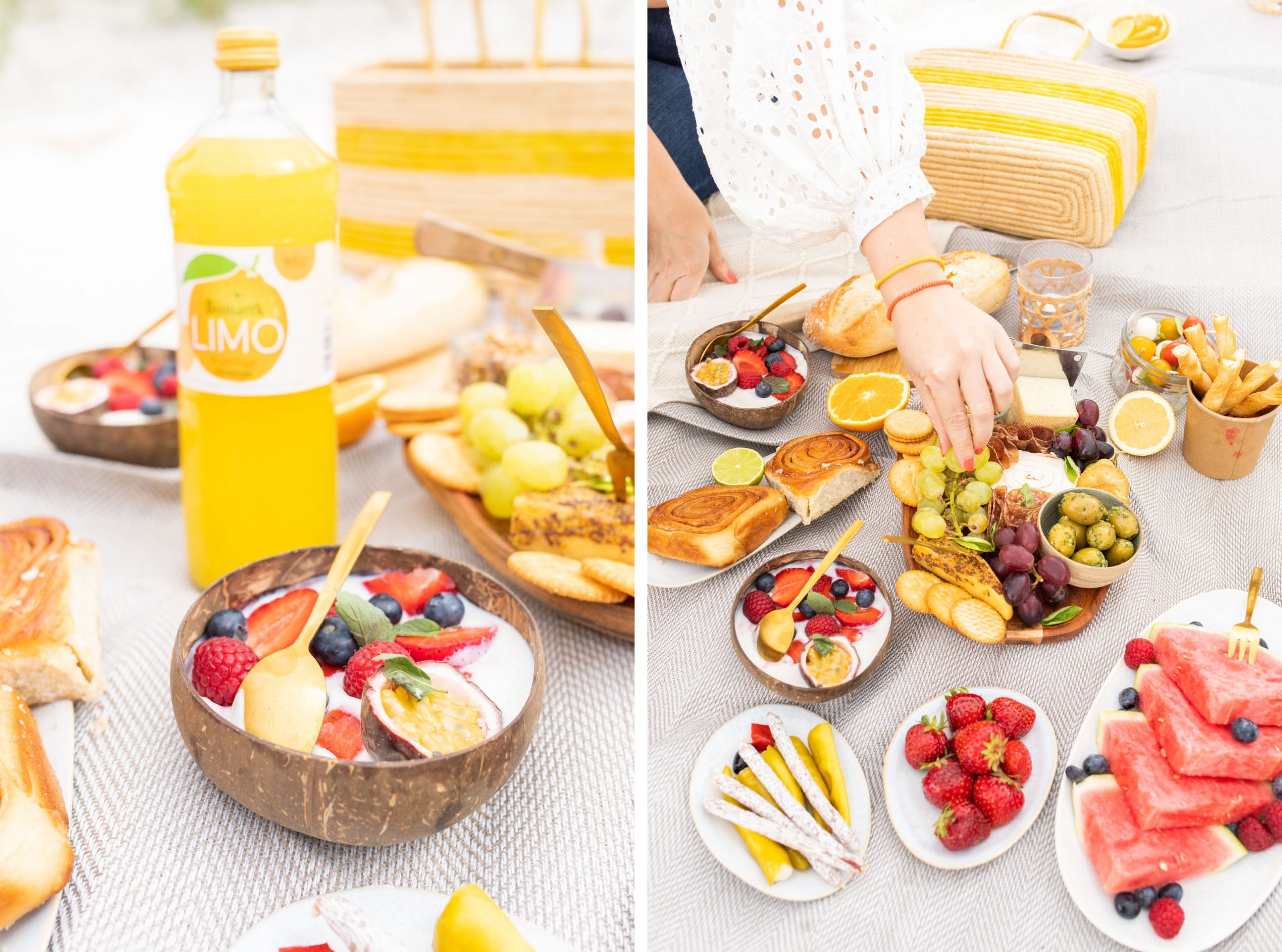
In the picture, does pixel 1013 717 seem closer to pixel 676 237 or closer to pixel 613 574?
pixel 613 574

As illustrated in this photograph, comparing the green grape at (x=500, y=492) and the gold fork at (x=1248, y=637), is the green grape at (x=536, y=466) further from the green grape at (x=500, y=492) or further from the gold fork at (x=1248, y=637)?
the gold fork at (x=1248, y=637)

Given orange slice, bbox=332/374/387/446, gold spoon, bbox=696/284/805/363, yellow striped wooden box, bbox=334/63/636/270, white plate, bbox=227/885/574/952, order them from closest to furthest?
white plate, bbox=227/885/574/952 → gold spoon, bbox=696/284/805/363 → orange slice, bbox=332/374/387/446 → yellow striped wooden box, bbox=334/63/636/270

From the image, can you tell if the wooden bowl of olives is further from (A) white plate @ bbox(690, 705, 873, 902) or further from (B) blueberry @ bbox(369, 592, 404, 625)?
(B) blueberry @ bbox(369, 592, 404, 625)

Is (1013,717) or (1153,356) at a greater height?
(1153,356)

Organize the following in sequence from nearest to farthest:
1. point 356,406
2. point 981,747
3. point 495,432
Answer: point 981,747
point 495,432
point 356,406

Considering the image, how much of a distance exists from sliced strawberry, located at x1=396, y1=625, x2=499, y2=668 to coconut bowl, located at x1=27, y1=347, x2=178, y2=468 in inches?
23.3

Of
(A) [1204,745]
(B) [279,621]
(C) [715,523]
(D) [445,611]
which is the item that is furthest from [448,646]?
(A) [1204,745]

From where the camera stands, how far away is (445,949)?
2.17 ft

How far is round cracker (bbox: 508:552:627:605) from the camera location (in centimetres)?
95

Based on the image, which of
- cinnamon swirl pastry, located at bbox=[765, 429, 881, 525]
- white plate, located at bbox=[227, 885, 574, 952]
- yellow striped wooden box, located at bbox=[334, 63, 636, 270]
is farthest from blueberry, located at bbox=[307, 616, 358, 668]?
yellow striped wooden box, located at bbox=[334, 63, 636, 270]

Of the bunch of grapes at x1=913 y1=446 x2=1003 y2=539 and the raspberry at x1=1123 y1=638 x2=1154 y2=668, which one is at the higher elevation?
the bunch of grapes at x1=913 y1=446 x2=1003 y2=539

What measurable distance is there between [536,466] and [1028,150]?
1.96 ft

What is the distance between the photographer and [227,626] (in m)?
0.83

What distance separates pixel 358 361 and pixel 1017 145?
3.22ft
